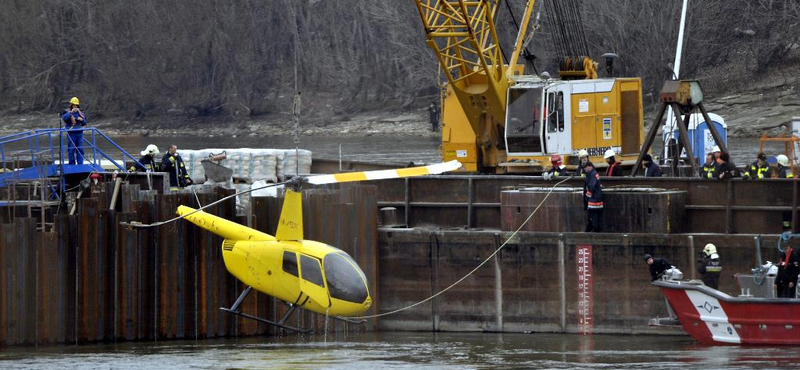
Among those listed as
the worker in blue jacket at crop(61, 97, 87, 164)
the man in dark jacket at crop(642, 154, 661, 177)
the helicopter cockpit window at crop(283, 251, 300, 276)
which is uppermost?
the worker in blue jacket at crop(61, 97, 87, 164)

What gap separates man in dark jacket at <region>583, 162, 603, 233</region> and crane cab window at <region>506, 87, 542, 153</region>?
17.9 feet

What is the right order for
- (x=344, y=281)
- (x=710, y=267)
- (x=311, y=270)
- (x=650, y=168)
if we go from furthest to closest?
(x=650, y=168), (x=710, y=267), (x=311, y=270), (x=344, y=281)

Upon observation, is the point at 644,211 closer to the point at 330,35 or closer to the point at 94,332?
the point at 94,332

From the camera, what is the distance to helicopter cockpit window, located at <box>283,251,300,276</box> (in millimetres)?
19812

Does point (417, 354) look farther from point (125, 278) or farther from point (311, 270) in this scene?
point (125, 278)

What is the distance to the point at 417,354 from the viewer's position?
64.7 feet

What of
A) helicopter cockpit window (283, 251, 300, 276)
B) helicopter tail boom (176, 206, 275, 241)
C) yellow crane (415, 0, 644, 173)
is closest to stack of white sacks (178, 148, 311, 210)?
yellow crane (415, 0, 644, 173)

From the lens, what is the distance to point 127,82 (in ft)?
295

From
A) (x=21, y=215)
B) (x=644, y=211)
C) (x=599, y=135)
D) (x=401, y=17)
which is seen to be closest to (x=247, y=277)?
(x=21, y=215)

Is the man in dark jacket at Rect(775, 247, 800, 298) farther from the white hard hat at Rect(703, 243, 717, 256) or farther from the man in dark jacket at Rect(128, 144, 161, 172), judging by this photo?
the man in dark jacket at Rect(128, 144, 161, 172)

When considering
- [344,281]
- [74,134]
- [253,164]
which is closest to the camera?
[344,281]

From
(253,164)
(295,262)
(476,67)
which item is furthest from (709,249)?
(253,164)

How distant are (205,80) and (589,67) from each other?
2417 inches

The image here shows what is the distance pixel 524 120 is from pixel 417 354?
944cm
